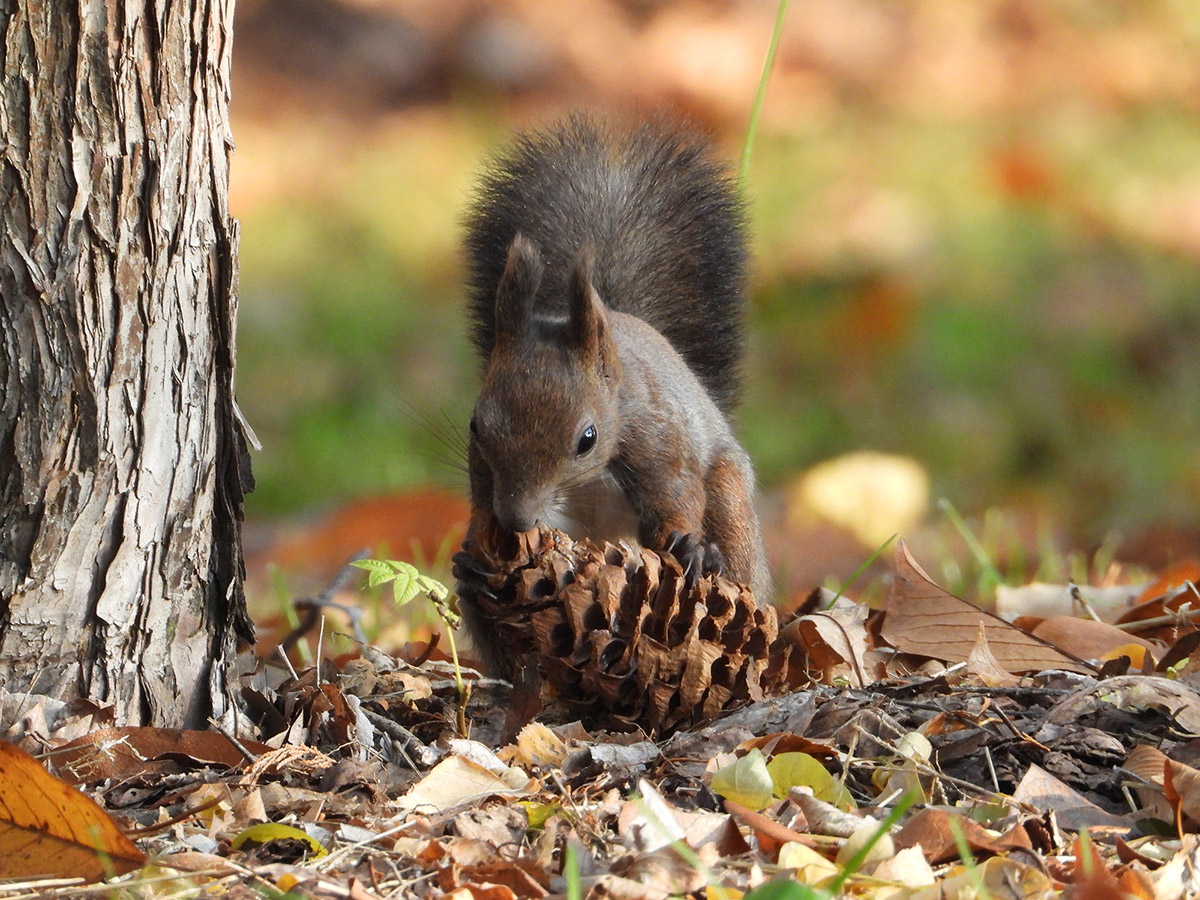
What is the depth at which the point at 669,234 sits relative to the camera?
88.4 inches

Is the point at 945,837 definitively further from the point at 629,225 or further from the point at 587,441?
the point at 629,225

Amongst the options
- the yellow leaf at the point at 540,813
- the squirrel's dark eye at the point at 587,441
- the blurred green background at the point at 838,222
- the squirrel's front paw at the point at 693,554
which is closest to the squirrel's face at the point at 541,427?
the squirrel's dark eye at the point at 587,441

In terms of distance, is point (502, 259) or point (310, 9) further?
point (310, 9)

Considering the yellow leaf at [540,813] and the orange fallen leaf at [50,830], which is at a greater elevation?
the orange fallen leaf at [50,830]

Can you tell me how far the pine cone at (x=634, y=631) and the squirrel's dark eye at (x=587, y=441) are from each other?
343 millimetres

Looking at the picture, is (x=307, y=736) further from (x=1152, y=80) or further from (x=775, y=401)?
(x=1152, y=80)

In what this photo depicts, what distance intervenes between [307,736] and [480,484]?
1.76 ft

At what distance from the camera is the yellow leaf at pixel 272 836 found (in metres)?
1.17

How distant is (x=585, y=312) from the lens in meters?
1.87

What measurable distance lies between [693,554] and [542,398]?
29 centimetres

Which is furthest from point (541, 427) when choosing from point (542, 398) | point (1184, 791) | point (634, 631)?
point (1184, 791)

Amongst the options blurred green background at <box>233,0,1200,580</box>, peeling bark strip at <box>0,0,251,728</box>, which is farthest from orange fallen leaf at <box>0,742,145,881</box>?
blurred green background at <box>233,0,1200,580</box>

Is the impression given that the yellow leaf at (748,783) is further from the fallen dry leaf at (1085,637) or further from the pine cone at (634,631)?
the fallen dry leaf at (1085,637)

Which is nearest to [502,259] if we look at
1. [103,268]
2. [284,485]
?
[103,268]
